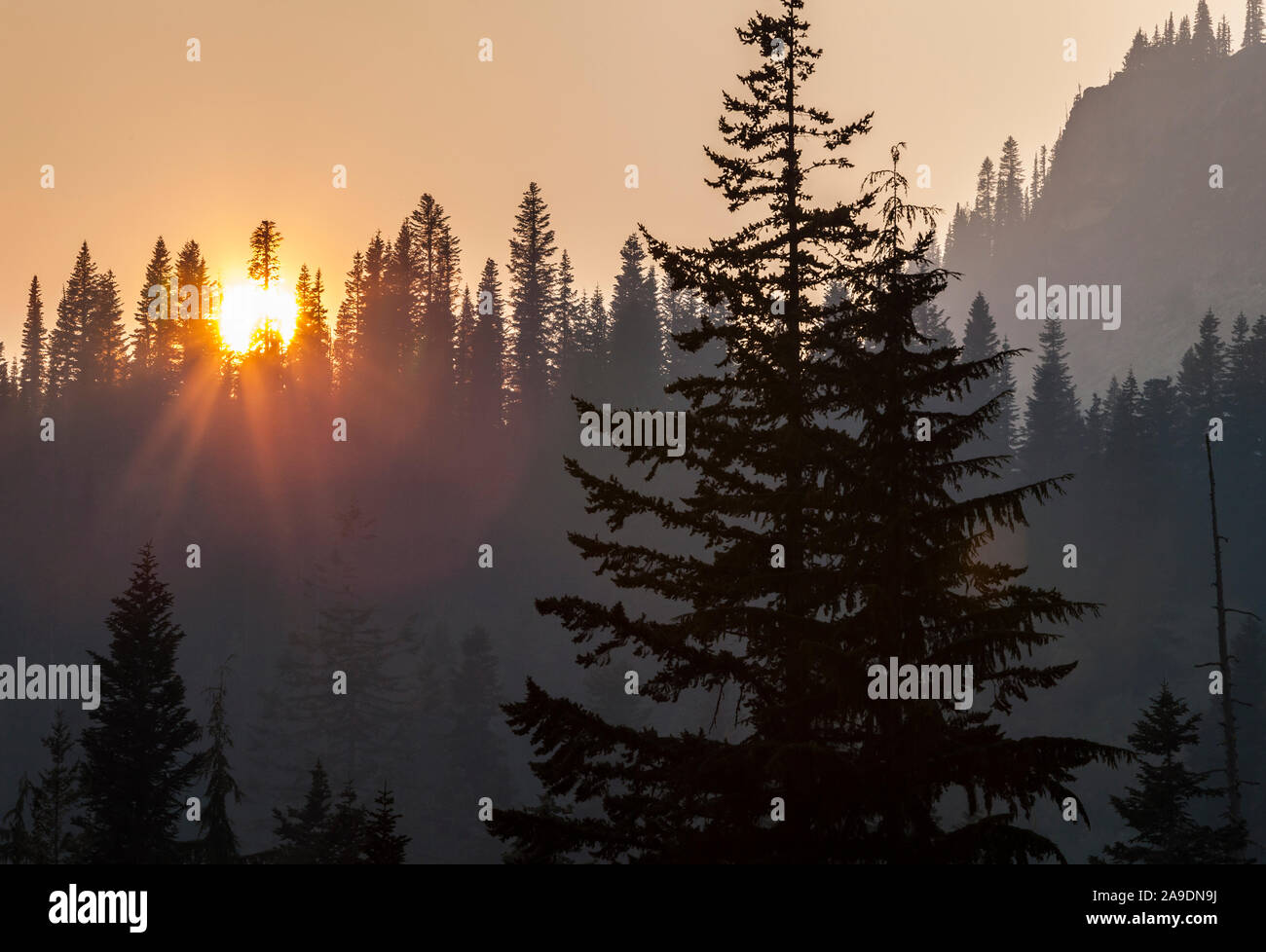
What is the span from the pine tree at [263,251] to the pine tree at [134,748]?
251 feet

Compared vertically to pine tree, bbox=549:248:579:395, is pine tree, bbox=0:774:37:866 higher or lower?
lower

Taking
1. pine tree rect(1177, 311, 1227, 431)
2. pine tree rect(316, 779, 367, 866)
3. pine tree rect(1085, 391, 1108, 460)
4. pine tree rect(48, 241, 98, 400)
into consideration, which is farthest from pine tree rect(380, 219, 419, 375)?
pine tree rect(316, 779, 367, 866)

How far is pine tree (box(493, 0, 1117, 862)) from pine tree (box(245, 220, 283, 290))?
302ft

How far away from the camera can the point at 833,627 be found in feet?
41.5

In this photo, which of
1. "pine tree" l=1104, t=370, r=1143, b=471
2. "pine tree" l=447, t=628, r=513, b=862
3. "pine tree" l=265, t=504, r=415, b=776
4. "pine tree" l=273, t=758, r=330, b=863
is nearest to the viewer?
"pine tree" l=273, t=758, r=330, b=863

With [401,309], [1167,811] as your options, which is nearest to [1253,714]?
[1167,811]

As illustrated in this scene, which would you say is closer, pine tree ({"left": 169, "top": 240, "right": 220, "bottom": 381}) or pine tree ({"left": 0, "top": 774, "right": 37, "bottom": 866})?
pine tree ({"left": 0, "top": 774, "right": 37, "bottom": 866})

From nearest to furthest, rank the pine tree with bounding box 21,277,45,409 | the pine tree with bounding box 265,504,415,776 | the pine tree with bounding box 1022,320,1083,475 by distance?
the pine tree with bounding box 265,504,415,776 < the pine tree with bounding box 1022,320,1083,475 < the pine tree with bounding box 21,277,45,409

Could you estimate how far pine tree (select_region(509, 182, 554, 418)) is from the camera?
104750mm

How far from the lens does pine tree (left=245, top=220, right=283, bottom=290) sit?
329 ft

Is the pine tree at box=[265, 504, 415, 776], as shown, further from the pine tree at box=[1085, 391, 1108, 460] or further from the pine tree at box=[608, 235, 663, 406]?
the pine tree at box=[1085, 391, 1108, 460]

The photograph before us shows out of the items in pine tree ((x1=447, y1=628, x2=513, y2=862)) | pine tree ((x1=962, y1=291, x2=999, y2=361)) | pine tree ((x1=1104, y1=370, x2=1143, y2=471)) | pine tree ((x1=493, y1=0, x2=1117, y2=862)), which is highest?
pine tree ((x1=962, y1=291, x2=999, y2=361))
